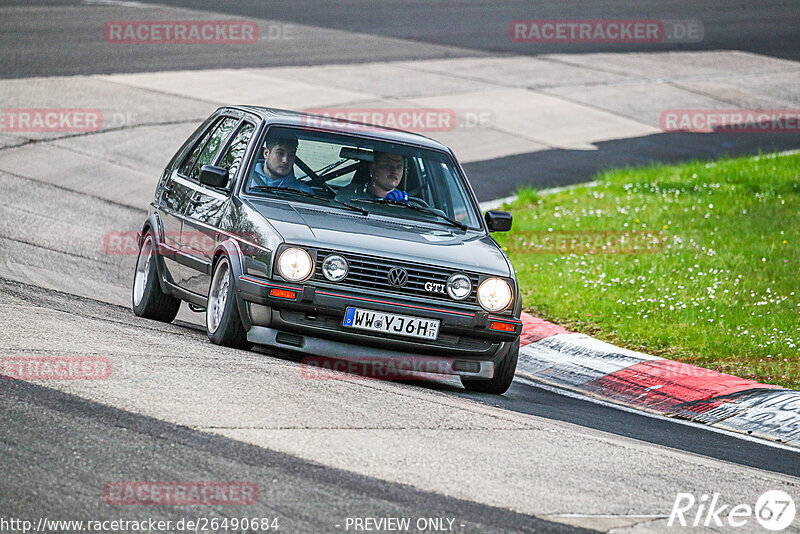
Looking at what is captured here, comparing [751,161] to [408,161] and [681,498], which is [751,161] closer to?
[408,161]

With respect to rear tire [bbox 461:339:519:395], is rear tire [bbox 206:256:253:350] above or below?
above

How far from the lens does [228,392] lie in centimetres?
625

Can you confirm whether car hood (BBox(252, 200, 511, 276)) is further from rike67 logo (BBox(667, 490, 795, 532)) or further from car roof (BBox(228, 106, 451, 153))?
rike67 logo (BBox(667, 490, 795, 532))

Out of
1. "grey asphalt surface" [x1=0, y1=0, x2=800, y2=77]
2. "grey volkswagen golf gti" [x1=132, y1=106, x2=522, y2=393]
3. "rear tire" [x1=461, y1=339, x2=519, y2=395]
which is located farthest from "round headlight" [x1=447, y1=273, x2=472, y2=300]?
"grey asphalt surface" [x1=0, y1=0, x2=800, y2=77]

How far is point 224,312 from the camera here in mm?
7684

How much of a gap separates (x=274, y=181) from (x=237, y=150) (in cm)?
52

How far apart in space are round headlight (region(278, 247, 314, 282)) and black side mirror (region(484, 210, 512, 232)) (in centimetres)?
184

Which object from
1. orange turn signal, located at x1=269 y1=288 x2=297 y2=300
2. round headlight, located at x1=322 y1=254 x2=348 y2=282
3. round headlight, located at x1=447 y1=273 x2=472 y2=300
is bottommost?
orange turn signal, located at x1=269 y1=288 x2=297 y2=300

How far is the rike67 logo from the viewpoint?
5.25 metres

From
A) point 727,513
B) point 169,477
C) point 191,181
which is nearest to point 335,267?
point 191,181

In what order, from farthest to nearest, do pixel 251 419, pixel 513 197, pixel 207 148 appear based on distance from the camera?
1. pixel 513 197
2. pixel 207 148
3. pixel 251 419

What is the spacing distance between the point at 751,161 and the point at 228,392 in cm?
1383

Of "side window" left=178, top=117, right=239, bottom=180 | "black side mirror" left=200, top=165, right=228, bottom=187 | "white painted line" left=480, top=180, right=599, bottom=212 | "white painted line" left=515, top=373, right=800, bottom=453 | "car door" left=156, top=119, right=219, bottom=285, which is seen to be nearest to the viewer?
"white painted line" left=515, top=373, right=800, bottom=453

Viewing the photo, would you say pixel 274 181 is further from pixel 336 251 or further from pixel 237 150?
pixel 336 251
